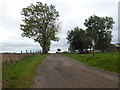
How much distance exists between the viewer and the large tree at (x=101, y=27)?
90.7 m

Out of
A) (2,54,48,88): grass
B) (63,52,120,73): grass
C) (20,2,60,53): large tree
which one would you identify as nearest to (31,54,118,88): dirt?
(2,54,48,88): grass

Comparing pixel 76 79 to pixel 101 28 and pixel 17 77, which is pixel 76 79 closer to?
pixel 17 77

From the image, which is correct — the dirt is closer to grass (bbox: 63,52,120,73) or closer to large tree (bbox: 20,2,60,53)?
grass (bbox: 63,52,120,73)

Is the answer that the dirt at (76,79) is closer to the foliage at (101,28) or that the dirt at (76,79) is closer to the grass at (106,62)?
the grass at (106,62)

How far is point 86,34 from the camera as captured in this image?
311 feet

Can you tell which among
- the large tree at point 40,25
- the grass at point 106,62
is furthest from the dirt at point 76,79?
the large tree at point 40,25

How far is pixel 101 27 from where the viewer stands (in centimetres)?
9250

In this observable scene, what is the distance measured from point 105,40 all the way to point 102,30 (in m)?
5.14

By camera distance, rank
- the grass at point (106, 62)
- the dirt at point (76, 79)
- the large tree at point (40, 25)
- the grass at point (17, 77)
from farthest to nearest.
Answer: the large tree at point (40, 25) → the grass at point (106, 62) → the grass at point (17, 77) → the dirt at point (76, 79)

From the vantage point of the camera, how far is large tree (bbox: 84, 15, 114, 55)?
90.7 metres

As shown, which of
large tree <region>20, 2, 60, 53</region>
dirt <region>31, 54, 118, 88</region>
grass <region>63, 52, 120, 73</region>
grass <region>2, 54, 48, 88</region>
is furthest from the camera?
large tree <region>20, 2, 60, 53</region>

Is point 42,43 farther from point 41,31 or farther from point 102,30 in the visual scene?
point 102,30

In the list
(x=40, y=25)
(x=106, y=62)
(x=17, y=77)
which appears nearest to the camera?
(x=17, y=77)

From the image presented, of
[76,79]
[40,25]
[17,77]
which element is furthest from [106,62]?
[40,25]
